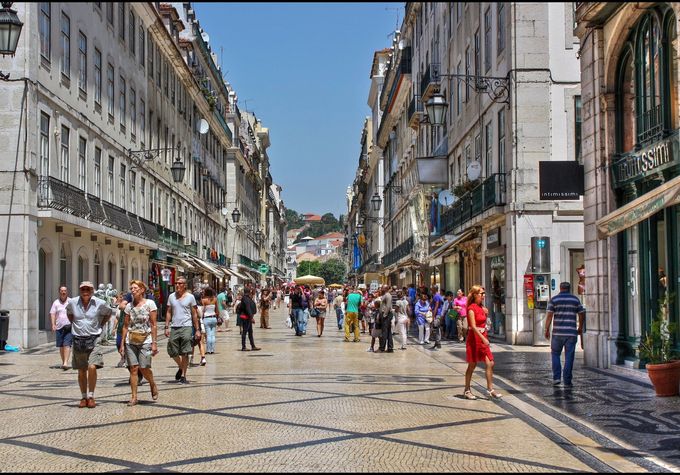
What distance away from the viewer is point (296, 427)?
974cm

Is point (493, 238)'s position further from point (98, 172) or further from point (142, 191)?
point (142, 191)

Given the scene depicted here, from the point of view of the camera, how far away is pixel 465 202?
96.5 ft

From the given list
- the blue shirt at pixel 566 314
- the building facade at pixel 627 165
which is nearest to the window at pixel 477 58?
the building facade at pixel 627 165

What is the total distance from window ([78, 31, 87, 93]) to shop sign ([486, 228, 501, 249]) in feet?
44.6

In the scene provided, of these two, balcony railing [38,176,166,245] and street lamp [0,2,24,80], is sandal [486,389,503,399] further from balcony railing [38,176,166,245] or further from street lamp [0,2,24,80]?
balcony railing [38,176,166,245]

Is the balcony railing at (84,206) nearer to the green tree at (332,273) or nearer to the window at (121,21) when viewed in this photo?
the window at (121,21)

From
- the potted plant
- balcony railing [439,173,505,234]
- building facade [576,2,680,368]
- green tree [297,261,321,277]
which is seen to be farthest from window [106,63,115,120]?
green tree [297,261,321,277]

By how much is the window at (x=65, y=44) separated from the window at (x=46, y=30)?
1283 millimetres

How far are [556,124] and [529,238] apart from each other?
122 inches

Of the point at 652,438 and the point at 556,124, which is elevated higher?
the point at 556,124

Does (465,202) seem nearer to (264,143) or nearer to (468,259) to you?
(468,259)

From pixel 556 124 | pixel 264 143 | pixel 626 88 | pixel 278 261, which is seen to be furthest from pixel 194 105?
pixel 278 261

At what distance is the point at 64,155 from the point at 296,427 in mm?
19101

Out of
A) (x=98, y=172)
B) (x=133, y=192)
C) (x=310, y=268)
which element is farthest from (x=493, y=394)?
(x=310, y=268)
